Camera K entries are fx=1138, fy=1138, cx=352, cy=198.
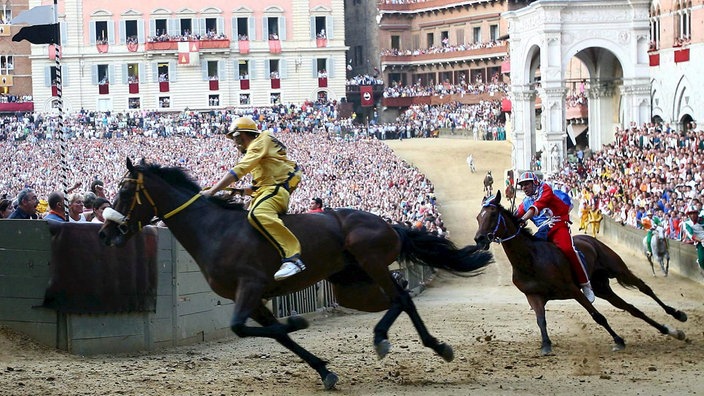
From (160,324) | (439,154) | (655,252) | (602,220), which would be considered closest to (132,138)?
(439,154)

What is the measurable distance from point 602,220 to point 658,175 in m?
2.79

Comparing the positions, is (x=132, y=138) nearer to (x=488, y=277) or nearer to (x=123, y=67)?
(x=123, y=67)

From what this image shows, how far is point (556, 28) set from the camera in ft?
138

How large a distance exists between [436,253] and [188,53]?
7085cm

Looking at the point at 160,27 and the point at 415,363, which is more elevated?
the point at 160,27

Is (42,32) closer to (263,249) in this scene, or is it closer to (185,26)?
(263,249)

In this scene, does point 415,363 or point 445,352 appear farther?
point 415,363

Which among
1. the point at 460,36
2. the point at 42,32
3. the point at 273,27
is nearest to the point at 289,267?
the point at 42,32

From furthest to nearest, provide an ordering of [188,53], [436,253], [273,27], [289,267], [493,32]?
[273,27], [188,53], [493,32], [436,253], [289,267]

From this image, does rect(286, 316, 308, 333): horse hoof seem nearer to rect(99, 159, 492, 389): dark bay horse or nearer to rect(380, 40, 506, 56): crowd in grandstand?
rect(99, 159, 492, 389): dark bay horse

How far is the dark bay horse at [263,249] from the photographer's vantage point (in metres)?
10.7

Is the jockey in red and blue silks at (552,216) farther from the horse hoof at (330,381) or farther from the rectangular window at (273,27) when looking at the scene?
the rectangular window at (273,27)

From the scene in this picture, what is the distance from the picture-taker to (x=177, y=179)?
37.1 feet

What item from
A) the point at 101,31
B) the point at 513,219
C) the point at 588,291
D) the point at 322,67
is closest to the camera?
the point at 513,219
